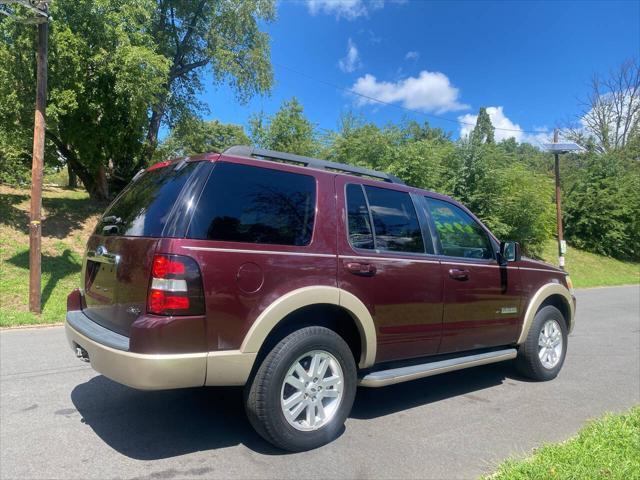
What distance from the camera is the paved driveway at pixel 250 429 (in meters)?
3.28

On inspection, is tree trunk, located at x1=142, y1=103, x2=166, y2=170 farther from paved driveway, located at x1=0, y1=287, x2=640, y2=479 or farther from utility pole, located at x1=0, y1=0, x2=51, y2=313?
paved driveway, located at x1=0, y1=287, x2=640, y2=479

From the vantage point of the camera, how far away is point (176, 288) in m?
3.01

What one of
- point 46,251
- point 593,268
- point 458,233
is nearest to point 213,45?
point 46,251

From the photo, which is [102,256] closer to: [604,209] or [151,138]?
[151,138]

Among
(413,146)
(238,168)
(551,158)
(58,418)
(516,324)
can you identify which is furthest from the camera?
(551,158)

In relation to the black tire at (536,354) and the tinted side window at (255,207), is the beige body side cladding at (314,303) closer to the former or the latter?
the tinted side window at (255,207)

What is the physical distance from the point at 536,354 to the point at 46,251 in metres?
12.0

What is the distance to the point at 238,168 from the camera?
346 centimetres

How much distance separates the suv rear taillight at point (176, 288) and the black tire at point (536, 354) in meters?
3.88

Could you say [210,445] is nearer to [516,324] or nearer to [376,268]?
[376,268]

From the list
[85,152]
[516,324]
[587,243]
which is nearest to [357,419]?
[516,324]

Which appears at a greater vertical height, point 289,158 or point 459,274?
point 289,158

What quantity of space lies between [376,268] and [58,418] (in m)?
2.89

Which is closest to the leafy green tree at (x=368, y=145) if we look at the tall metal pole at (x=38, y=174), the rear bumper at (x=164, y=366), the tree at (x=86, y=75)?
the tree at (x=86, y=75)
